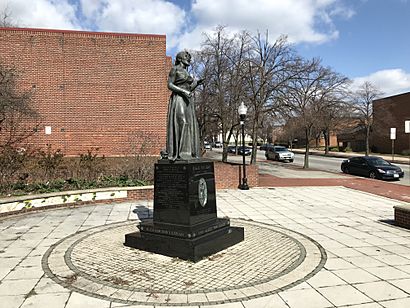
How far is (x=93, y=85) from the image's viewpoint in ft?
59.2

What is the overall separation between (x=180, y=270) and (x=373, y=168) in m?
18.9

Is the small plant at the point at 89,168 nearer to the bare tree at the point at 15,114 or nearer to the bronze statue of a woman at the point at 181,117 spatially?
the bare tree at the point at 15,114

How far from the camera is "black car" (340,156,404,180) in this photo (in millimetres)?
19703

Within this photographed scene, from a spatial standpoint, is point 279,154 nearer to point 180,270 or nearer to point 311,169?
point 311,169

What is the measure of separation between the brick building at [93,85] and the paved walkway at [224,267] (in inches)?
376

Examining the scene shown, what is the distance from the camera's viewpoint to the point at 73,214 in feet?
31.0

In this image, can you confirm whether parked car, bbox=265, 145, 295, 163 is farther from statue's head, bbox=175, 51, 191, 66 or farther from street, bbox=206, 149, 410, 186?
statue's head, bbox=175, 51, 191, 66

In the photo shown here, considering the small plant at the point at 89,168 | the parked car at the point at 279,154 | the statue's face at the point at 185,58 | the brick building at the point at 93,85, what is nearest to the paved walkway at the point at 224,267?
the small plant at the point at 89,168

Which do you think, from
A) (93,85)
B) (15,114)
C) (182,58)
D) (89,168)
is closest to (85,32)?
(93,85)

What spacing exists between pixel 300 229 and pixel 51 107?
14.9 m

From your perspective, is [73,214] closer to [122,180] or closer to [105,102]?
[122,180]

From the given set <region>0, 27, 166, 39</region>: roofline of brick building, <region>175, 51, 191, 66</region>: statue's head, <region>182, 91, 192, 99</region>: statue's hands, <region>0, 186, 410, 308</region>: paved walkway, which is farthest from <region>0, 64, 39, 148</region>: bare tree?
<region>182, 91, 192, 99</region>: statue's hands

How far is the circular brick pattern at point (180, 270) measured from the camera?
4.28 m

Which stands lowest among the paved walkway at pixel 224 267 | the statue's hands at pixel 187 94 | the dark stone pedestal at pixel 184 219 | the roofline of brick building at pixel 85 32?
the paved walkway at pixel 224 267
